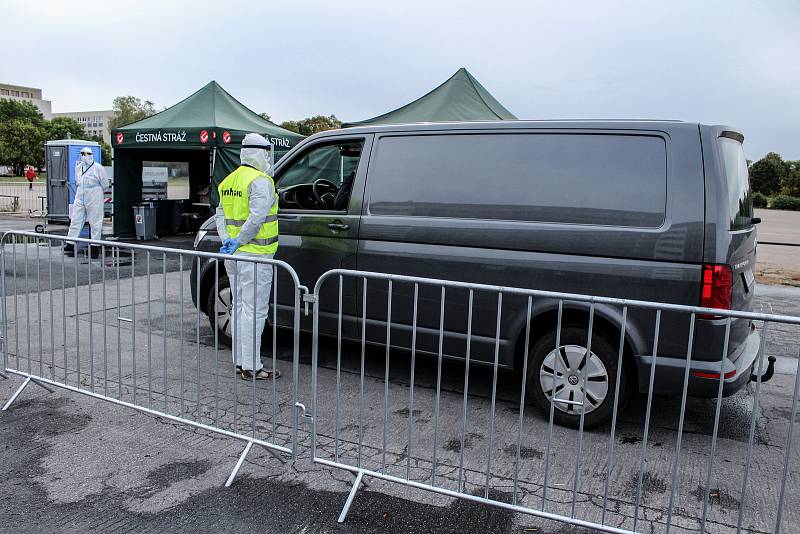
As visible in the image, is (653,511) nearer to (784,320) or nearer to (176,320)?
(784,320)

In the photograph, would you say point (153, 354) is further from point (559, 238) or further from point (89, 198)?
point (89, 198)

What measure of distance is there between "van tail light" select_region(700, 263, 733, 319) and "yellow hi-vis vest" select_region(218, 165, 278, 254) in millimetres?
3412

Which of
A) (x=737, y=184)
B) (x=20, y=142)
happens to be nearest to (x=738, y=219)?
(x=737, y=184)

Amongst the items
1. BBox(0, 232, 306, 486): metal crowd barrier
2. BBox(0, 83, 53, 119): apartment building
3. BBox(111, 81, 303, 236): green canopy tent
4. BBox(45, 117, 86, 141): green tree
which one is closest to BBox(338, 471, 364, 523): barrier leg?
BBox(0, 232, 306, 486): metal crowd barrier

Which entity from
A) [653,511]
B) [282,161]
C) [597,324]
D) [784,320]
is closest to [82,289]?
[282,161]

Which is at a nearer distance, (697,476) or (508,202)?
(697,476)

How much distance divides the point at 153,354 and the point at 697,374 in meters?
4.78

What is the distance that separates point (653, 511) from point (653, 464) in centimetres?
65

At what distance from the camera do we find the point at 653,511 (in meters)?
3.54

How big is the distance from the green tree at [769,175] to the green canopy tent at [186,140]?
46897 millimetres

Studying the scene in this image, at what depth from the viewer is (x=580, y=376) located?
14.9ft

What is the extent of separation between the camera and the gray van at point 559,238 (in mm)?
4219

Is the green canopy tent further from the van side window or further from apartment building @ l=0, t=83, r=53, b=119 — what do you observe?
apartment building @ l=0, t=83, r=53, b=119

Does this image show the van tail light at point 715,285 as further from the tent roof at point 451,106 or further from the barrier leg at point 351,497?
the tent roof at point 451,106
